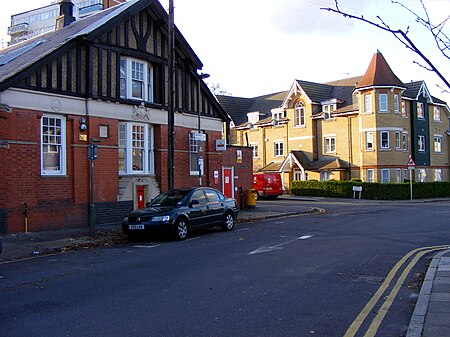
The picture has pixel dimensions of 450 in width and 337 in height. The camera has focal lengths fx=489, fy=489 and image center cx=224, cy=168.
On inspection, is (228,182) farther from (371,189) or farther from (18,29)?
Result: (18,29)

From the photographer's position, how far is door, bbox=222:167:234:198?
26078 millimetres

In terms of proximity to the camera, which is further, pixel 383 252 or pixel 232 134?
pixel 232 134

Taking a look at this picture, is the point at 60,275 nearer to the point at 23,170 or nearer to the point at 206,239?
the point at 206,239

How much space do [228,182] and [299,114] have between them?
22290 millimetres

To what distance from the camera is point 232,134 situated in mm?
53531

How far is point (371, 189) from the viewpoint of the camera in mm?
38406

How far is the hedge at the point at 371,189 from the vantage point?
38219mm

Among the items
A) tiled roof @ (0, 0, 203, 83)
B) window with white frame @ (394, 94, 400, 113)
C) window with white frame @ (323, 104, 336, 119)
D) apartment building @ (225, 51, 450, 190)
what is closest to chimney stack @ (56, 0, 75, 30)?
tiled roof @ (0, 0, 203, 83)

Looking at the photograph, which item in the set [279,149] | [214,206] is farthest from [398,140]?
[214,206]

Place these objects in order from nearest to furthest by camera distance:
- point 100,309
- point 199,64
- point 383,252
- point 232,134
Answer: point 100,309 < point 383,252 < point 199,64 < point 232,134

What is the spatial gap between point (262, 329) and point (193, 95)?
60.1 ft

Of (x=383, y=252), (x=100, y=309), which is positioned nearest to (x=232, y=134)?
(x=383, y=252)

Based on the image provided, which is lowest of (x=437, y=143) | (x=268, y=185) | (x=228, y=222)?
(x=228, y=222)

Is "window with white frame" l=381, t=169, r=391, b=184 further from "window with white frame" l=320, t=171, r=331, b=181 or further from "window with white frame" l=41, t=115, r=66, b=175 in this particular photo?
"window with white frame" l=41, t=115, r=66, b=175
